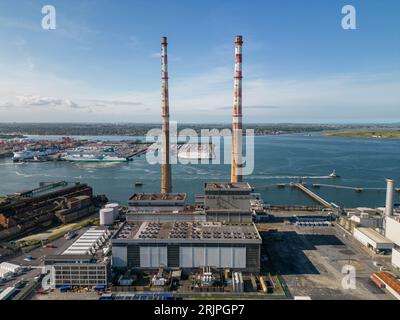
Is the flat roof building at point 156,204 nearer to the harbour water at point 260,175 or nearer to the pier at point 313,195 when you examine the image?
the harbour water at point 260,175

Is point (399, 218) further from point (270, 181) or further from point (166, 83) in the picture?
point (270, 181)

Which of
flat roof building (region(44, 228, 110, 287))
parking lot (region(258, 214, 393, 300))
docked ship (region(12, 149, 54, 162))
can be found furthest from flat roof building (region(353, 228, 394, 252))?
docked ship (region(12, 149, 54, 162))

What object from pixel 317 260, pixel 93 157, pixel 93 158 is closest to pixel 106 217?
pixel 317 260

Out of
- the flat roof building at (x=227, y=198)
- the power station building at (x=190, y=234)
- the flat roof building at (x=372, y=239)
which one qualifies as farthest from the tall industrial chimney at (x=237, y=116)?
the flat roof building at (x=372, y=239)

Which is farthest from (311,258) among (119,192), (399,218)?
(119,192)

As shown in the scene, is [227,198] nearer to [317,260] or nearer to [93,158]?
[317,260]

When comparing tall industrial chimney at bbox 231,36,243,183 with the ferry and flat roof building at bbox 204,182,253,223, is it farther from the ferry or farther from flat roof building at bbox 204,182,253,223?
the ferry
